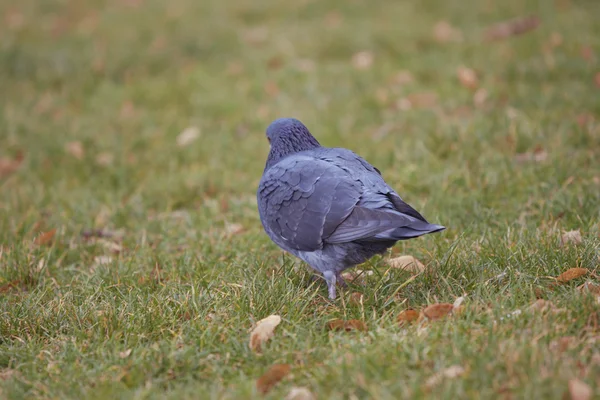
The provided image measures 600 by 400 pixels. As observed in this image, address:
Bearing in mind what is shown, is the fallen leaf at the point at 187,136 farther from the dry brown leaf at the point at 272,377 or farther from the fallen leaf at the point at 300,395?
the fallen leaf at the point at 300,395

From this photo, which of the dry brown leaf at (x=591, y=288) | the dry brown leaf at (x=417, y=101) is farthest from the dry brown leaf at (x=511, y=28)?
the dry brown leaf at (x=591, y=288)

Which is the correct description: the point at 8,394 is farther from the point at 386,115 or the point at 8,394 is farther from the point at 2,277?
the point at 386,115

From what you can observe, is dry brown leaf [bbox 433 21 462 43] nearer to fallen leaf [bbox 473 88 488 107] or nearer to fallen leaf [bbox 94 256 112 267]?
fallen leaf [bbox 473 88 488 107]

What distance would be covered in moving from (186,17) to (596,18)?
5.21 m

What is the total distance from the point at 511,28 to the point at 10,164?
5.54 meters

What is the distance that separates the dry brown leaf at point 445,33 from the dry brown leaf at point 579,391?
5.88m

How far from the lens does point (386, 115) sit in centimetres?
609

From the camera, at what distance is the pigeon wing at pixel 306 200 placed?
3.20m

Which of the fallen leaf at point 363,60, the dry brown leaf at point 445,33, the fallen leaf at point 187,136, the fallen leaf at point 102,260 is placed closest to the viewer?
the fallen leaf at point 102,260

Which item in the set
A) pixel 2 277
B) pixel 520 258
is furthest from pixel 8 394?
pixel 520 258

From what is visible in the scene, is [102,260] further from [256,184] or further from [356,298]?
[356,298]

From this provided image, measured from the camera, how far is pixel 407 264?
139 inches

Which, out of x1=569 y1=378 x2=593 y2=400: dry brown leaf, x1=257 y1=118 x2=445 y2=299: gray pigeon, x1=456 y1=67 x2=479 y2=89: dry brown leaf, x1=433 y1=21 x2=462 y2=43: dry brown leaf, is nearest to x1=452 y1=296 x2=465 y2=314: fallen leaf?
x1=257 y1=118 x2=445 y2=299: gray pigeon

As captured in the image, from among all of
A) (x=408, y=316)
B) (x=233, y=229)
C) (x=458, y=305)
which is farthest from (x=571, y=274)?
(x=233, y=229)
